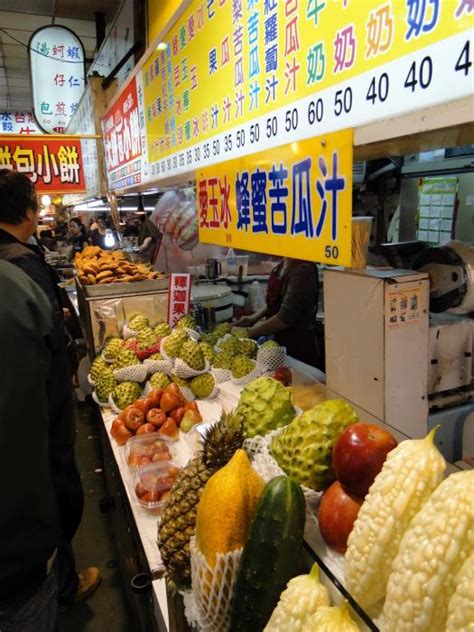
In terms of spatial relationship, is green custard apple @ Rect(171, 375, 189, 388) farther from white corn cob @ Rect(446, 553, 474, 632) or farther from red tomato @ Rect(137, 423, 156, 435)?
white corn cob @ Rect(446, 553, 474, 632)

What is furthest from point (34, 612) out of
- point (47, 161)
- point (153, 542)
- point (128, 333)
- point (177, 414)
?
point (47, 161)

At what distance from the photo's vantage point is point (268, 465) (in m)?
1.54

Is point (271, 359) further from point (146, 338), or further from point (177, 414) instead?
point (146, 338)

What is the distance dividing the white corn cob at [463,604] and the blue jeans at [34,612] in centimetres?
176

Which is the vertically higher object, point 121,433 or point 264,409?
point 264,409

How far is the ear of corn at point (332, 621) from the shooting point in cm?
91

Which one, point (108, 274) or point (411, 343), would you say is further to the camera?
point (108, 274)

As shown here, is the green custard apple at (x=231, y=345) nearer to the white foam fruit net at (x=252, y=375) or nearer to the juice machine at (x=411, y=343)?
the white foam fruit net at (x=252, y=375)

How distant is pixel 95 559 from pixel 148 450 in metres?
1.94

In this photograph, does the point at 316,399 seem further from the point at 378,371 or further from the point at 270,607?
the point at 270,607

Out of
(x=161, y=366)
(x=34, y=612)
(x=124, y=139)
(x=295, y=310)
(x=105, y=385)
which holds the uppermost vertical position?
(x=124, y=139)

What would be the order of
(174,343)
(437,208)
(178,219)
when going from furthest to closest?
1. (437,208)
2. (178,219)
3. (174,343)

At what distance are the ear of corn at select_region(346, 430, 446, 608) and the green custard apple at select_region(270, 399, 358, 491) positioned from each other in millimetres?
368

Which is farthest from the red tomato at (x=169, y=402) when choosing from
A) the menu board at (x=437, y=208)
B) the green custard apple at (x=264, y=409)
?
the menu board at (x=437, y=208)
